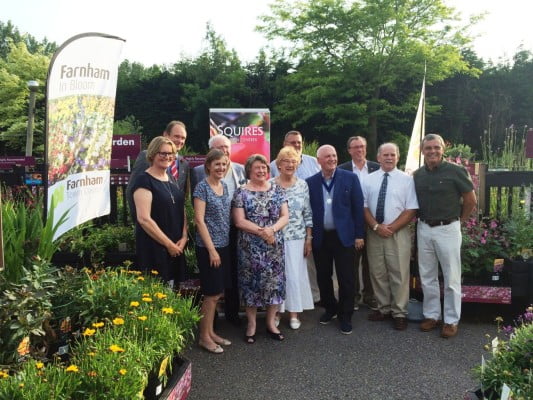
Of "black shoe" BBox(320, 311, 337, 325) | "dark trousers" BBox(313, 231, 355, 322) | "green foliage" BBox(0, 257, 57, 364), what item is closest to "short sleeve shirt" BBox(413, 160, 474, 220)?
"dark trousers" BBox(313, 231, 355, 322)

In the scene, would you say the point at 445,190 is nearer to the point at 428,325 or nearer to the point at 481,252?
the point at 481,252

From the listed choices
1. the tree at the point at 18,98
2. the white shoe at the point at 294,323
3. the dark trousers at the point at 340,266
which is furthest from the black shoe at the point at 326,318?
the tree at the point at 18,98

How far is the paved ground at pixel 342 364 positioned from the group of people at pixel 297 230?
13 centimetres

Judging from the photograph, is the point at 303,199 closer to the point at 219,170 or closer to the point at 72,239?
the point at 219,170

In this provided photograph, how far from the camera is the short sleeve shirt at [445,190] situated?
4141 millimetres

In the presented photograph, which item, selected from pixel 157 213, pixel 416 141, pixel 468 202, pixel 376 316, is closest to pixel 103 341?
pixel 157 213

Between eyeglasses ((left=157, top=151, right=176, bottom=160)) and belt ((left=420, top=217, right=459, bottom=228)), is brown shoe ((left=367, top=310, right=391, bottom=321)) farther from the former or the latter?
eyeglasses ((left=157, top=151, right=176, bottom=160))

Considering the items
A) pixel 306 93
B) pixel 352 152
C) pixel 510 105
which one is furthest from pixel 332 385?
pixel 510 105

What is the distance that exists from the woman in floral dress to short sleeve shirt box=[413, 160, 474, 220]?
51.1 inches

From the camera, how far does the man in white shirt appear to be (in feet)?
14.4

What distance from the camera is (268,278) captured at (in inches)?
159

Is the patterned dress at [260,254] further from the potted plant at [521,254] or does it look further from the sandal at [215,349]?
the potted plant at [521,254]

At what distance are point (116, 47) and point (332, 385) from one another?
3064mm

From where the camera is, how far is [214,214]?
153 inches
